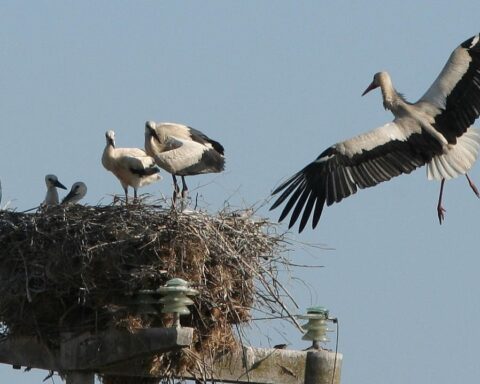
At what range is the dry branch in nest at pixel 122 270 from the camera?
24.6 ft

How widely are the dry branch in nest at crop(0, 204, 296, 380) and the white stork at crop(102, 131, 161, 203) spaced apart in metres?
2.31

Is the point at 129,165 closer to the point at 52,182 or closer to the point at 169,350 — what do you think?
the point at 52,182

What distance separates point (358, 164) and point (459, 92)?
94 centimetres

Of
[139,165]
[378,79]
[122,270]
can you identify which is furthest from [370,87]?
[122,270]

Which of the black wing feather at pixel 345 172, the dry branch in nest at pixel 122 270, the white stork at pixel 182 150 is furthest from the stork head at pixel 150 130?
the dry branch in nest at pixel 122 270

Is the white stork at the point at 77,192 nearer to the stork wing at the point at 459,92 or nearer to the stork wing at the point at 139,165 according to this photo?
A: the stork wing at the point at 139,165

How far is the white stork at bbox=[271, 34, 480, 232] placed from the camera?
10.0 meters

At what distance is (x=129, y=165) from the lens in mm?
10516

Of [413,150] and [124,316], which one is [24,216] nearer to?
[124,316]

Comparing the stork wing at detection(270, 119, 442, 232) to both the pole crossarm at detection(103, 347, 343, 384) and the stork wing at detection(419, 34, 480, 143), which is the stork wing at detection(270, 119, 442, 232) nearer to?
the stork wing at detection(419, 34, 480, 143)

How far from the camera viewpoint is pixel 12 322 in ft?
25.0

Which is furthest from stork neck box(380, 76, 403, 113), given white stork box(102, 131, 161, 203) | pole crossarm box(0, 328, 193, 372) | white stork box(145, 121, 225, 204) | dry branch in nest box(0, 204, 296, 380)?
pole crossarm box(0, 328, 193, 372)

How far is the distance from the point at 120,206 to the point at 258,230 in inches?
32.1

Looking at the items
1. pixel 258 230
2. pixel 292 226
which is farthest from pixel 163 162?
pixel 258 230
